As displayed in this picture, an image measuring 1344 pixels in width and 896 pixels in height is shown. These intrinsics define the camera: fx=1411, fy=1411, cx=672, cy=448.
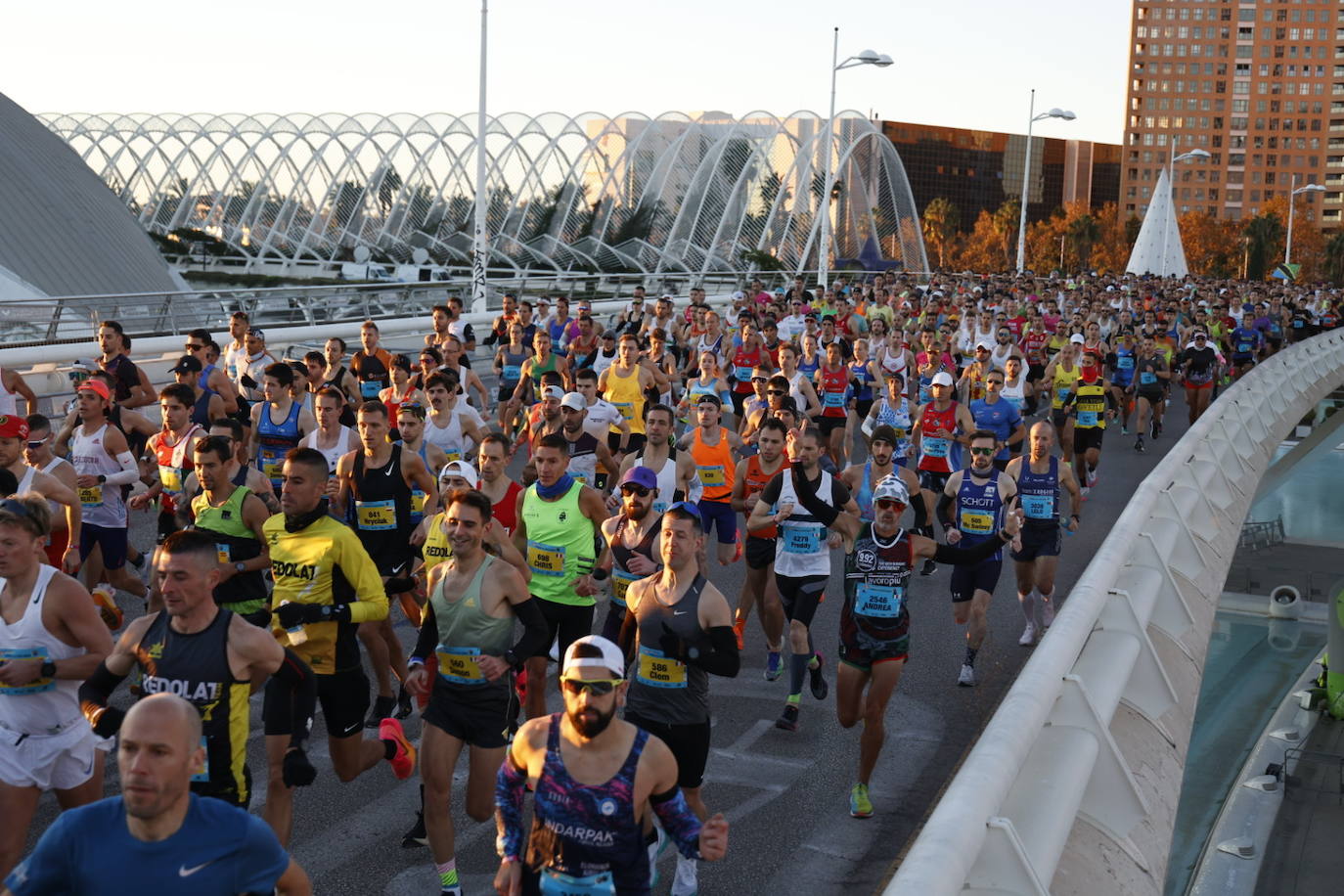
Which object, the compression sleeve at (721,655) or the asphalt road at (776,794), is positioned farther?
the asphalt road at (776,794)

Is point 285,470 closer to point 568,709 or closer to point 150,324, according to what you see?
point 568,709

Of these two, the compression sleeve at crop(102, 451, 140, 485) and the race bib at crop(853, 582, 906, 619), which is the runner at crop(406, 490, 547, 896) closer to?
the race bib at crop(853, 582, 906, 619)

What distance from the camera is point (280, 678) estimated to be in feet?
16.6

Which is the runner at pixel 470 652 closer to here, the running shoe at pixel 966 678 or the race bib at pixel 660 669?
the race bib at pixel 660 669

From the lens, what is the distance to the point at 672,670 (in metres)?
5.89

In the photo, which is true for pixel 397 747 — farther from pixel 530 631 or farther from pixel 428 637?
pixel 530 631

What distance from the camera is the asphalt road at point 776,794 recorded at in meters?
6.07

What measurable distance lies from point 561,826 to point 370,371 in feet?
33.8

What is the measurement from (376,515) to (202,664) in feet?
11.9

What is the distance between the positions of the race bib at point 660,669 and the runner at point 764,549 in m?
2.81

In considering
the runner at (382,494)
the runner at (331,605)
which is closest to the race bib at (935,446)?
the runner at (382,494)

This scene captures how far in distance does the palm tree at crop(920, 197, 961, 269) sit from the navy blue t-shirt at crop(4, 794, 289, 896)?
106 m

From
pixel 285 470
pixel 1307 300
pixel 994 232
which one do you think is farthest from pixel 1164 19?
pixel 285 470

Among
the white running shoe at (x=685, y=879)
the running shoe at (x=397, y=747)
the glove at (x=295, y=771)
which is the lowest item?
the white running shoe at (x=685, y=879)
